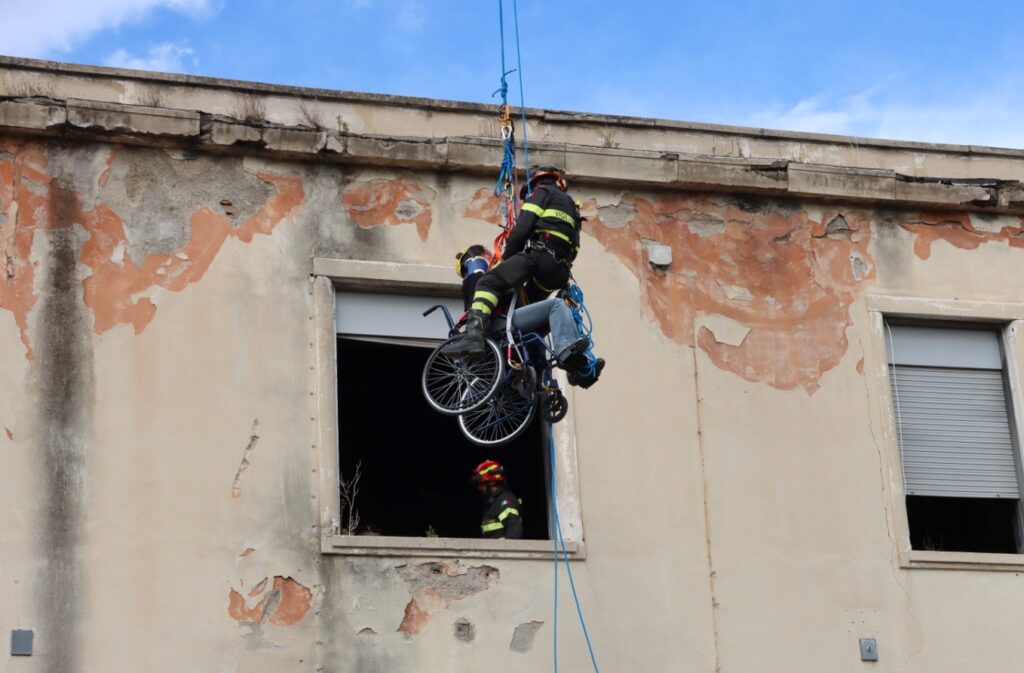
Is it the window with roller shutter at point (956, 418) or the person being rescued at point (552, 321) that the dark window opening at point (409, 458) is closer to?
the window with roller shutter at point (956, 418)

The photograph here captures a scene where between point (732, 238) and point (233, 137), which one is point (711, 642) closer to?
point (732, 238)

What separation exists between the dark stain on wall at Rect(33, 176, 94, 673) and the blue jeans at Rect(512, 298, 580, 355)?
10.4ft

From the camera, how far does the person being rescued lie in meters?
12.9

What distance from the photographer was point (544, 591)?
1408cm

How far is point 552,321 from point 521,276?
0.39 meters

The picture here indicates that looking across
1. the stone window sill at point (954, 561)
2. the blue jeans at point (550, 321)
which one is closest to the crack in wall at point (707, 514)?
the stone window sill at point (954, 561)

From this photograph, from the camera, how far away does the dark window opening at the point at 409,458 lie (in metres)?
18.3

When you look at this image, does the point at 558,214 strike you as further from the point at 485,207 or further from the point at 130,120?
the point at 130,120

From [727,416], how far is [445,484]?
5.61 meters

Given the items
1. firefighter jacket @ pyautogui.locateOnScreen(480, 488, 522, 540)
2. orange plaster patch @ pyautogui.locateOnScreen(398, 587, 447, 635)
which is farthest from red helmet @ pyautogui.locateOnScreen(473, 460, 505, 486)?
orange plaster patch @ pyautogui.locateOnScreen(398, 587, 447, 635)

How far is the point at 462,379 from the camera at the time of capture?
13.4 metres

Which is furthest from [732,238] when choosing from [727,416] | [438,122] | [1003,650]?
[1003,650]

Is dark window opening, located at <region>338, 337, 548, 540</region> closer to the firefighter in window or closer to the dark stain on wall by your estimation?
the firefighter in window

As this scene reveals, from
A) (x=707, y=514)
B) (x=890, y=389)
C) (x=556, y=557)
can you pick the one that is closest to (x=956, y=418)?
(x=890, y=389)
